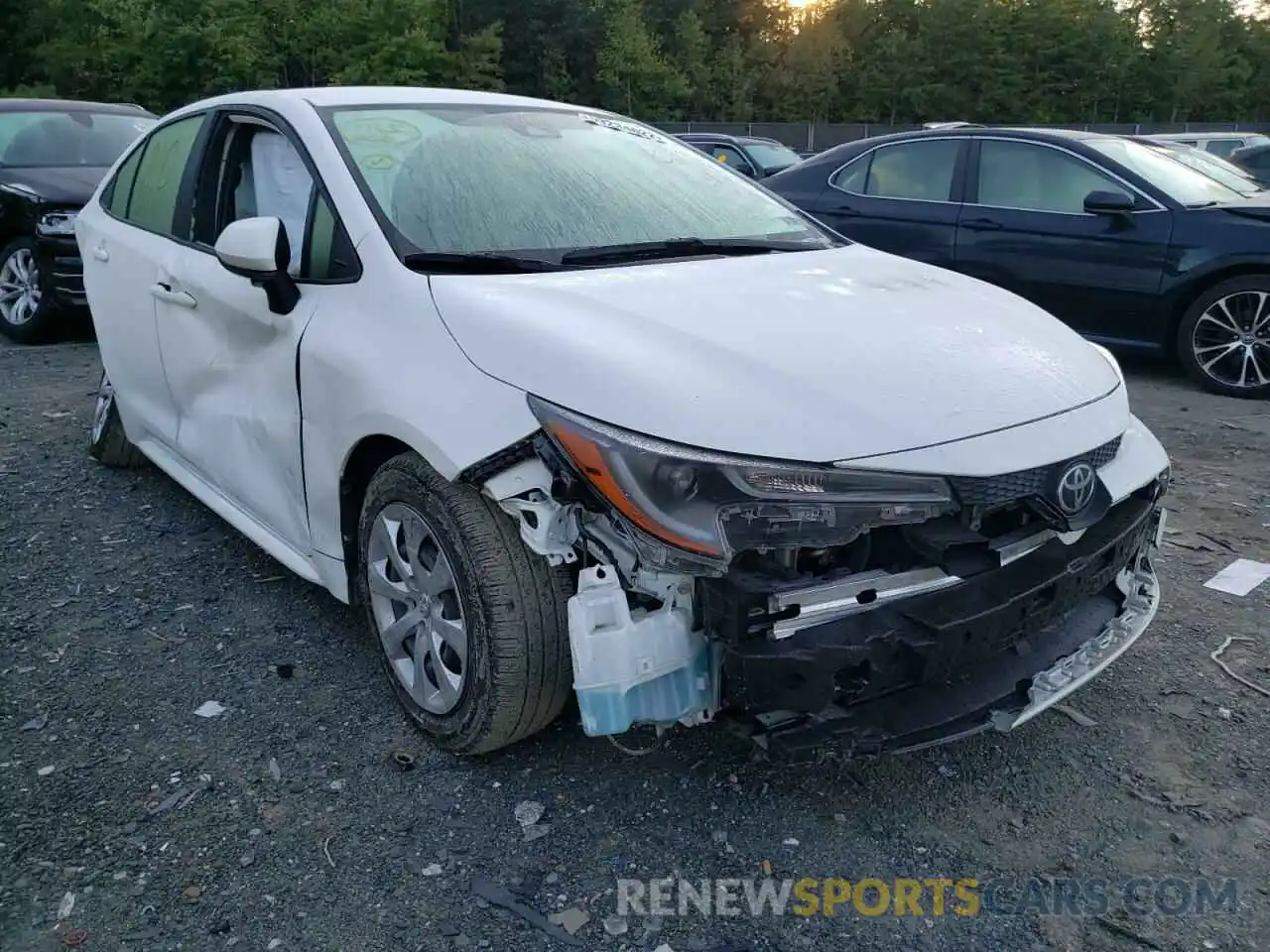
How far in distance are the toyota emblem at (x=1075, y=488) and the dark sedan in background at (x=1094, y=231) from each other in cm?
453

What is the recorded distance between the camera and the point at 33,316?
761cm

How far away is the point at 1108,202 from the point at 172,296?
5.16 metres

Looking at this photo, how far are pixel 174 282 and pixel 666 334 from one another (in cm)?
206

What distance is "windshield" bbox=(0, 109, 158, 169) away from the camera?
7992 mm


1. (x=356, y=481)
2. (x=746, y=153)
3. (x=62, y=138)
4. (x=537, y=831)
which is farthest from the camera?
(x=746, y=153)

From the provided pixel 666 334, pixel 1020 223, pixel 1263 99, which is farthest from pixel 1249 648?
pixel 1263 99

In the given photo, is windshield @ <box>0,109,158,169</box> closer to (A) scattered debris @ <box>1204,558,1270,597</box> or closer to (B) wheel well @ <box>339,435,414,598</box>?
(B) wheel well @ <box>339,435,414,598</box>

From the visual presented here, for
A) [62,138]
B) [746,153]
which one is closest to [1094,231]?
[62,138]

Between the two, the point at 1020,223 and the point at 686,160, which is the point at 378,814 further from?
the point at 1020,223

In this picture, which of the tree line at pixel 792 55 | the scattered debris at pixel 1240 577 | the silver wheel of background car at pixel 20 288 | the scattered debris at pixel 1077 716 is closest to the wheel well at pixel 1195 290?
the scattered debris at pixel 1240 577

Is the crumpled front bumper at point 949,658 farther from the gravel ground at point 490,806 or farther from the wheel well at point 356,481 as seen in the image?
the wheel well at point 356,481

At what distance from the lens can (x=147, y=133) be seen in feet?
14.0

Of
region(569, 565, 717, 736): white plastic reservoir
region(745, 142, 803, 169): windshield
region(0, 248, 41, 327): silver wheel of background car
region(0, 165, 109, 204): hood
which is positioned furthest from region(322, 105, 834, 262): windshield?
region(745, 142, 803, 169): windshield

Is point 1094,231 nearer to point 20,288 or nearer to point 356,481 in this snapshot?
point 356,481
